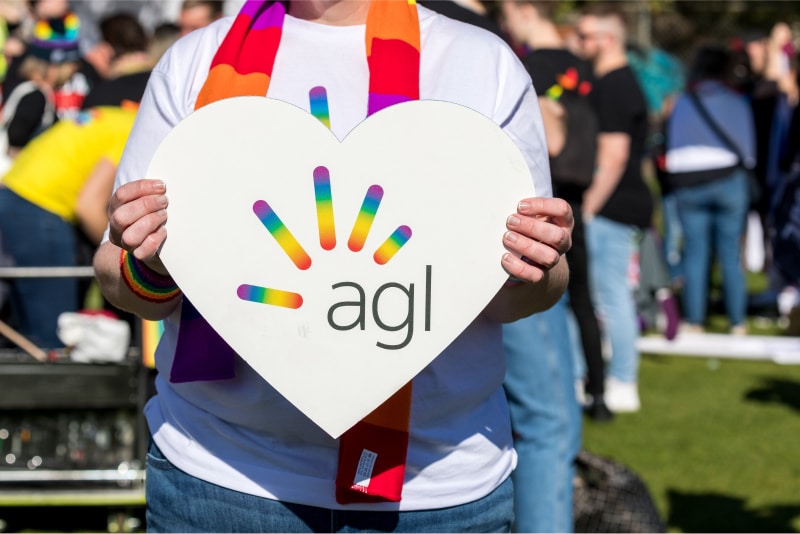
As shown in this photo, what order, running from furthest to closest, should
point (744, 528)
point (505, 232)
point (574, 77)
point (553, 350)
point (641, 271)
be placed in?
point (641, 271)
point (744, 528)
point (574, 77)
point (553, 350)
point (505, 232)

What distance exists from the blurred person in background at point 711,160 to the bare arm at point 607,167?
6.24ft

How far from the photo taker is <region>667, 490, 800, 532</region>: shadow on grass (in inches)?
169

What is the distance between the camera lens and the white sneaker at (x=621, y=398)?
19.8ft

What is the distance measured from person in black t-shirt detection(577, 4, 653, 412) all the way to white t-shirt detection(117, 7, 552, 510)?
4025 mm

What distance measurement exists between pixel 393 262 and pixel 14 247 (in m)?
3.64

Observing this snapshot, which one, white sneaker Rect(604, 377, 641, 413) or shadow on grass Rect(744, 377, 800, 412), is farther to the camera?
shadow on grass Rect(744, 377, 800, 412)

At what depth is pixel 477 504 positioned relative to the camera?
69.7 inches

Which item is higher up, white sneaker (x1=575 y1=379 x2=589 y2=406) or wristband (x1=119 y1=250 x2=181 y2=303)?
wristband (x1=119 y1=250 x2=181 y2=303)

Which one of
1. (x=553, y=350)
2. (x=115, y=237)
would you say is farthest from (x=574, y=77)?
(x=115, y=237)

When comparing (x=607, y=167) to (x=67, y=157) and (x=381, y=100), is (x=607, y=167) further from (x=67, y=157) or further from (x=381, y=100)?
(x=381, y=100)

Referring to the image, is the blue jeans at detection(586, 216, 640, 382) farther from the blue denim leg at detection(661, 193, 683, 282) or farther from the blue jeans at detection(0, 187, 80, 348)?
the blue denim leg at detection(661, 193, 683, 282)

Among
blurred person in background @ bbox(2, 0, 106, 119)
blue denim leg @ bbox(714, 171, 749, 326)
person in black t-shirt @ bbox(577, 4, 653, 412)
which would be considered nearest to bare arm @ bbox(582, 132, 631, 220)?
person in black t-shirt @ bbox(577, 4, 653, 412)

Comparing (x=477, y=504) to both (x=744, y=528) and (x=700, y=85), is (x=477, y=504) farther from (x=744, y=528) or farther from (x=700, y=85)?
(x=700, y=85)

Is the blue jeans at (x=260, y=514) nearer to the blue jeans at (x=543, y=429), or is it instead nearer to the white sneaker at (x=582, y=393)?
the blue jeans at (x=543, y=429)
